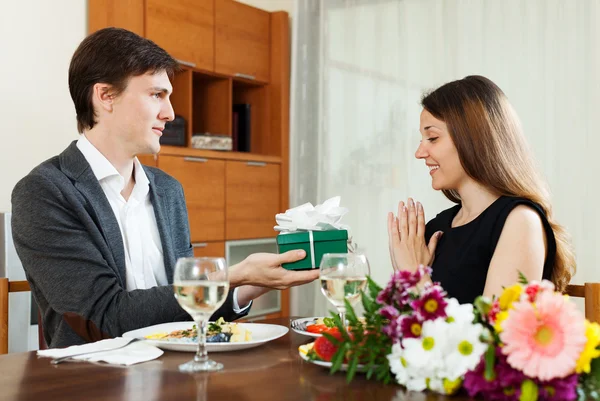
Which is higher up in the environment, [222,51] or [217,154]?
[222,51]

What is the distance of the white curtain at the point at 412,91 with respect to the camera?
4.05 meters

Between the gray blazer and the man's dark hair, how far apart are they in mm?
226

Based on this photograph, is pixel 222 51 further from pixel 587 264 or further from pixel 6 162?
pixel 587 264

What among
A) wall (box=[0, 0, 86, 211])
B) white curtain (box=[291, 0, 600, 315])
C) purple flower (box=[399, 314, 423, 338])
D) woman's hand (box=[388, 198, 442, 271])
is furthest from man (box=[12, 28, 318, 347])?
white curtain (box=[291, 0, 600, 315])

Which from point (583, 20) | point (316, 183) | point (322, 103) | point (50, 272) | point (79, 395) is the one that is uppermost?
point (583, 20)

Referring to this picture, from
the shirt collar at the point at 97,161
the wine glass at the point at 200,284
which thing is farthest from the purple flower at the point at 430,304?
the shirt collar at the point at 97,161

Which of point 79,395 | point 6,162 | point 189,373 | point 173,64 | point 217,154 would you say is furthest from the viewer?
point 217,154

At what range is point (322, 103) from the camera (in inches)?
197

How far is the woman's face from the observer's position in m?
2.15

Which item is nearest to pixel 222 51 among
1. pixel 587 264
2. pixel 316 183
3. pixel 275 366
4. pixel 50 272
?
pixel 316 183

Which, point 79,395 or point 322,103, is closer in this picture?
point 79,395

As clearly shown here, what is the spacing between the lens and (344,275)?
4.10 feet

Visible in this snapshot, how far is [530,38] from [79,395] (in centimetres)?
376

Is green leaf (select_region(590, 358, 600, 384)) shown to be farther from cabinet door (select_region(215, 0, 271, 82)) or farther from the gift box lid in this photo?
cabinet door (select_region(215, 0, 271, 82))
